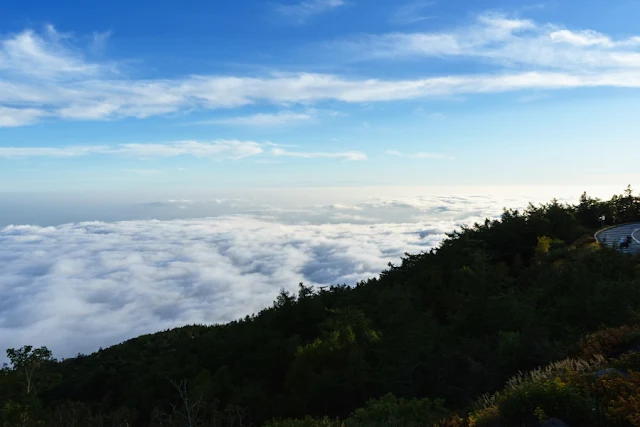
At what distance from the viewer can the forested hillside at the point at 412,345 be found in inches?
627

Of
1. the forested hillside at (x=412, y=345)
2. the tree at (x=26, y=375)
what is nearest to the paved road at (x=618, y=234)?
the forested hillside at (x=412, y=345)

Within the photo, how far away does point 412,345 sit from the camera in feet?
72.5

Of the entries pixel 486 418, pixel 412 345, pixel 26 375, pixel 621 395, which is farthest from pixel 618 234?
pixel 26 375

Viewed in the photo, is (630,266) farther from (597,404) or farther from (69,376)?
(69,376)

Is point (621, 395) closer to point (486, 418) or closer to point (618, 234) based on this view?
point (486, 418)

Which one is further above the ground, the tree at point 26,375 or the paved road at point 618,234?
the paved road at point 618,234

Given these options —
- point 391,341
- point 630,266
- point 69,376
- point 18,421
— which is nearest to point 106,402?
point 69,376

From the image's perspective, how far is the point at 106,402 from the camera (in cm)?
5316

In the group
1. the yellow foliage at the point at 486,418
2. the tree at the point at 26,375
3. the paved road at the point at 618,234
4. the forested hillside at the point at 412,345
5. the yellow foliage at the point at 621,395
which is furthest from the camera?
the paved road at the point at 618,234

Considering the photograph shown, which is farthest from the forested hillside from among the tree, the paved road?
the paved road

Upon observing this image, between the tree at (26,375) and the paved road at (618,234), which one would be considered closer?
the tree at (26,375)

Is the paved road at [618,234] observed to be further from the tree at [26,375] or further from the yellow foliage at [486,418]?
the tree at [26,375]

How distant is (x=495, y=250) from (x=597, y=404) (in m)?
41.3

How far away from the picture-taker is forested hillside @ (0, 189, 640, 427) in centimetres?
1593
